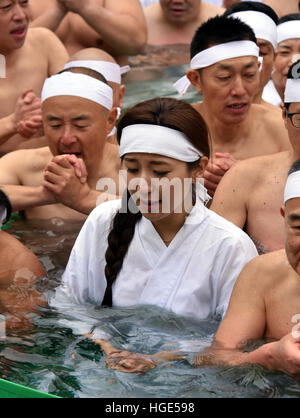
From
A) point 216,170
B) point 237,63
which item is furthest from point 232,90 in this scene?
point 216,170

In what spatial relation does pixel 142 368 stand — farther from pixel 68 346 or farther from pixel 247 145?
pixel 247 145

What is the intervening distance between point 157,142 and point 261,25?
2.35m

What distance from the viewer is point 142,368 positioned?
3.25 m

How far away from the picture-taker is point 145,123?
11.9 feet

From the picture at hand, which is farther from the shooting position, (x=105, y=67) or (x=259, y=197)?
(x=105, y=67)

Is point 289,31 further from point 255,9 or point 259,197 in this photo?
point 259,197

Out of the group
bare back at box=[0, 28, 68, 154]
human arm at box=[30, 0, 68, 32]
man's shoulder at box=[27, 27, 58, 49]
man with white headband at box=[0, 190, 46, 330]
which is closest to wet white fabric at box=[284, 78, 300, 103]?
man with white headband at box=[0, 190, 46, 330]

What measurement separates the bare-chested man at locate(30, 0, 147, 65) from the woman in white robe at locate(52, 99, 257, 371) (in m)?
3.16

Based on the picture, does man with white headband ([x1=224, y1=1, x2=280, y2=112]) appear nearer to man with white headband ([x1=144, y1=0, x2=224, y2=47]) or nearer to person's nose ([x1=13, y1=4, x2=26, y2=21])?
person's nose ([x1=13, y1=4, x2=26, y2=21])

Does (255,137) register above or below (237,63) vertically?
below

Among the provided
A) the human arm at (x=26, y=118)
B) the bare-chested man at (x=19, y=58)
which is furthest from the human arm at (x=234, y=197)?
the bare-chested man at (x=19, y=58)

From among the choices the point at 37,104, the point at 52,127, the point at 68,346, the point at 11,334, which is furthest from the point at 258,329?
the point at 37,104

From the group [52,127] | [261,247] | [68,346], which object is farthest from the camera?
[52,127]
